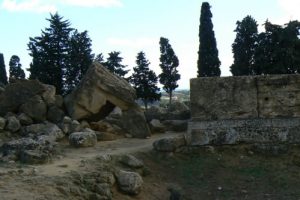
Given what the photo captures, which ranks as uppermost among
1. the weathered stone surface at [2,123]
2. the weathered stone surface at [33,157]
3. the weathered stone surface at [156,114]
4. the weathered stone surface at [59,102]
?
the weathered stone surface at [59,102]

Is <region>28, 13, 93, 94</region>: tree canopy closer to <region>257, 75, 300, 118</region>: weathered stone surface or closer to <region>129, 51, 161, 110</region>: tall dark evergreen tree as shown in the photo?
<region>129, 51, 161, 110</region>: tall dark evergreen tree

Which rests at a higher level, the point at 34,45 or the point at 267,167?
the point at 34,45

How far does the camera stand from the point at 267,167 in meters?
10.6

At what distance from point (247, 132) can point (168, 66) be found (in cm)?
1852

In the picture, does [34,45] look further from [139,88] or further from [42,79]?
[139,88]

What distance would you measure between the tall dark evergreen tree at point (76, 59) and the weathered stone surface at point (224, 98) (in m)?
11.8

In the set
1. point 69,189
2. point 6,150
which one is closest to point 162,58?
point 6,150

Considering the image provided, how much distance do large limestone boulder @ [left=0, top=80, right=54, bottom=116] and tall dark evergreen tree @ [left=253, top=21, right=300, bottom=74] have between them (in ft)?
41.4

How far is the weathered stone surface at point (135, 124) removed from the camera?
1365 cm

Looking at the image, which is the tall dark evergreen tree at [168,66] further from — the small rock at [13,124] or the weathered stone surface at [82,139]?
the weathered stone surface at [82,139]

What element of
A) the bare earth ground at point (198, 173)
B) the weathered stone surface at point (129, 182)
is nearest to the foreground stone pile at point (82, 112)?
the bare earth ground at point (198, 173)

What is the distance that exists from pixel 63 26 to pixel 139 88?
585 cm

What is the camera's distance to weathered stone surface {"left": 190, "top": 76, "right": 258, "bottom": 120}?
450 inches

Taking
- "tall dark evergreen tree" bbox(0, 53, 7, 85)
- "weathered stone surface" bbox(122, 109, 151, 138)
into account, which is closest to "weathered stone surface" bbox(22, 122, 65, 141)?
"weathered stone surface" bbox(122, 109, 151, 138)
